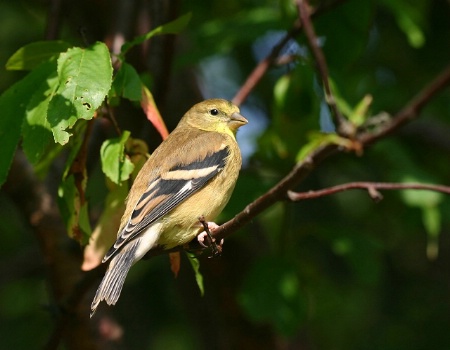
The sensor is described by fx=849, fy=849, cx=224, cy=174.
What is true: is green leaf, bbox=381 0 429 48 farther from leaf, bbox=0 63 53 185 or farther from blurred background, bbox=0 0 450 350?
leaf, bbox=0 63 53 185

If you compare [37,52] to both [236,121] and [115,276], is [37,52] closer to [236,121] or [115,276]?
[115,276]

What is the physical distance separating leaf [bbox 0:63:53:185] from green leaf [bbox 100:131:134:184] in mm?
426

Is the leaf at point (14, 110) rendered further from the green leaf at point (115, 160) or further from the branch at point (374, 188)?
the branch at point (374, 188)

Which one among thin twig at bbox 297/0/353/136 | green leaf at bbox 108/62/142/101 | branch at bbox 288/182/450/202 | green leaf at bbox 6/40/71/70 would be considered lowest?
branch at bbox 288/182/450/202

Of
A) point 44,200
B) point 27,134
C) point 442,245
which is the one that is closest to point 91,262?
point 27,134

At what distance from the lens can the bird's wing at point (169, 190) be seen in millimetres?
4426

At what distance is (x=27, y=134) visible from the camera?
3.72m

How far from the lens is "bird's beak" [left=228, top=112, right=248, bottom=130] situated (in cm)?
578

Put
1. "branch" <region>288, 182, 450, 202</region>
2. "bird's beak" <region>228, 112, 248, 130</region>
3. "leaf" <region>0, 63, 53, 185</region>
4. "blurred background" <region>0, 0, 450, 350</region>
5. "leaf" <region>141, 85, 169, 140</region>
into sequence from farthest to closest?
"bird's beak" <region>228, 112, 248, 130</region> < "blurred background" <region>0, 0, 450, 350</region> < "leaf" <region>141, 85, 169, 140</region> < "leaf" <region>0, 63, 53, 185</region> < "branch" <region>288, 182, 450, 202</region>

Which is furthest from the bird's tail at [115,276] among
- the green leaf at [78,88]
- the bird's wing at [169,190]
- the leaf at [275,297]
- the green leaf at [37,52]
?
the leaf at [275,297]

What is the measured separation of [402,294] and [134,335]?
8.47 ft

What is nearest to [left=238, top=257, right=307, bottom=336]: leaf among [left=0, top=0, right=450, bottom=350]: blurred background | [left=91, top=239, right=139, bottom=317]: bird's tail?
[left=0, top=0, right=450, bottom=350]: blurred background

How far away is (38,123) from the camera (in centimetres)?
373

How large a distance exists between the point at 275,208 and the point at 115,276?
8.80 feet
